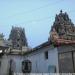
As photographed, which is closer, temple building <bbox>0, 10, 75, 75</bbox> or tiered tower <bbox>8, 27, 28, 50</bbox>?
temple building <bbox>0, 10, 75, 75</bbox>

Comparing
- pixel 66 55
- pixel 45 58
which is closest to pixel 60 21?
pixel 45 58

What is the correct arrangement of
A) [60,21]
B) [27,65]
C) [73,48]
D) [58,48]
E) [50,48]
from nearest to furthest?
[73,48] < [58,48] < [50,48] < [27,65] < [60,21]

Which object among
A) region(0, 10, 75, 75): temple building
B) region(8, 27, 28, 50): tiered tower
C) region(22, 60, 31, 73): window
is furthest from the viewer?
region(8, 27, 28, 50): tiered tower

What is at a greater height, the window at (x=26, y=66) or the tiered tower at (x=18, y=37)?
the tiered tower at (x=18, y=37)

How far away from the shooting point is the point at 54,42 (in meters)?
19.0

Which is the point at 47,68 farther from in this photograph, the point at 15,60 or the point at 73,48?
the point at 15,60

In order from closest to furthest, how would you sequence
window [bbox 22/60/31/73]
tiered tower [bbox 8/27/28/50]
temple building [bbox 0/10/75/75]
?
temple building [bbox 0/10/75/75] < window [bbox 22/60/31/73] < tiered tower [bbox 8/27/28/50]

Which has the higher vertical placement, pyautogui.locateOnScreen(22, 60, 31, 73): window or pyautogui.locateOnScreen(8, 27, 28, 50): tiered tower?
pyautogui.locateOnScreen(8, 27, 28, 50): tiered tower

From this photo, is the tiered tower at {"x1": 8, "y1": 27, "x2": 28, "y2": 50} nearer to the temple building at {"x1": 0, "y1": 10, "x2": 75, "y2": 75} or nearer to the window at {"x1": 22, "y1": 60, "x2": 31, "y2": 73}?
the temple building at {"x1": 0, "y1": 10, "x2": 75, "y2": 75}

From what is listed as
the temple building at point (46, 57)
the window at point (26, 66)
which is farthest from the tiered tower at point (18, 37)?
the window at point (26, 66)

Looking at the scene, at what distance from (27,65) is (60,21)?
3465 cm

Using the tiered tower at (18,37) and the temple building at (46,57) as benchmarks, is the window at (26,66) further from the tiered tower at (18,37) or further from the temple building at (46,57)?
the tiered tower at (18,37)

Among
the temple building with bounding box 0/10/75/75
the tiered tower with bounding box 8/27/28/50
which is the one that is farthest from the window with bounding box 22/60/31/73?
the tiered tower with bounding box 8/27/28/50

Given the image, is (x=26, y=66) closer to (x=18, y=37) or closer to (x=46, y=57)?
(x=46, y=57)
